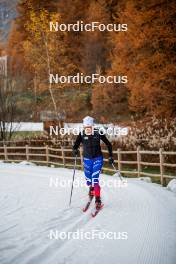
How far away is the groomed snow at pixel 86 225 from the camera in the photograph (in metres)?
5.93

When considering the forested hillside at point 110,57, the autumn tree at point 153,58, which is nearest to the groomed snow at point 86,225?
the autumn tree at point 153,58

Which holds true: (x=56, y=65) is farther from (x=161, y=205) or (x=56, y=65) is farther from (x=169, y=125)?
(x=161, y=205)

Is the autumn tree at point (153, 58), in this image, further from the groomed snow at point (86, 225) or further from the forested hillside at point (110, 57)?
the groomed snow at point (86, 225)

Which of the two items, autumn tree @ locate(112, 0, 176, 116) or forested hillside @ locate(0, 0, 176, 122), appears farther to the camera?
forested hillside @ locate(0, 0, 176, 122)

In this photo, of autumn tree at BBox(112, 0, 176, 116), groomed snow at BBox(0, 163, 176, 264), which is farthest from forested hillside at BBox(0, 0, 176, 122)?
groomed snow at BBox(0, 163, 176, 264)

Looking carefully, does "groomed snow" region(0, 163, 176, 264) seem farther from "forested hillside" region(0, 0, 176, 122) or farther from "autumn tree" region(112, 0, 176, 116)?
"forested hillside" region(0, 0, 176, 122)

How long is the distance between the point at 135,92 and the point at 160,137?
3.70 metres

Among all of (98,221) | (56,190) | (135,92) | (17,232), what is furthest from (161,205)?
(135,92)

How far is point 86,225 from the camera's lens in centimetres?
775

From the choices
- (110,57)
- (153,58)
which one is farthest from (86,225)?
(110,57)

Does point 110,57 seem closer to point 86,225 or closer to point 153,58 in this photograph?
point 153,58

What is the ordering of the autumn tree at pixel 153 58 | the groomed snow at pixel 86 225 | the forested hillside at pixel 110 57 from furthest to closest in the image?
the forested hillside at pixel 110 57 → the autumn tree at pixel 153 58 → the groomed snow at pixel 86 225

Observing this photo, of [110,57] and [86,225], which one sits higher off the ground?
[110,57]

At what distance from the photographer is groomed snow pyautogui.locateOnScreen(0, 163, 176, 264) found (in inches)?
233
